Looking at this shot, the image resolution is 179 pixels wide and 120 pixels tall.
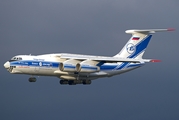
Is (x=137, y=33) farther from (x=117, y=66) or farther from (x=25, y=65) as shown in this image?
(x=25, y=65)

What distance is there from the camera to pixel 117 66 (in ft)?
119

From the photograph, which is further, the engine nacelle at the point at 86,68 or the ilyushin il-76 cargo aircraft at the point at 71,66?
the engine nacelle at the point at 86,68

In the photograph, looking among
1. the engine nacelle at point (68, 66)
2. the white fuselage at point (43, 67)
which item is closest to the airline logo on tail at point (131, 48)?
the white fuselage at point (43, 67)

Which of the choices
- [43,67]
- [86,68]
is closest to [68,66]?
[86,68]

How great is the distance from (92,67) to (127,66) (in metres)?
3.15

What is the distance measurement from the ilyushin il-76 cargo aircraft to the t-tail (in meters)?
0.75

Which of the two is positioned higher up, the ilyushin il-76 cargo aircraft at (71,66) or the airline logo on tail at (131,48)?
the airline logo on tail at (131,48)

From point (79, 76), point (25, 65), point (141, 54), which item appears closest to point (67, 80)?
point (79, 76)

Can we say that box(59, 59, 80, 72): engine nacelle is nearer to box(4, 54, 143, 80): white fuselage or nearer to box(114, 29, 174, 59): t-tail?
box(4, 54, 143, 80): white fuselage

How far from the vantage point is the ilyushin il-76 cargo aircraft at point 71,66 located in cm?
3359

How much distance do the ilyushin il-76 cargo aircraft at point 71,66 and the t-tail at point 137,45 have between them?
2.45 feet

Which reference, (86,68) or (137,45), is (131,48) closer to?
(137,45)

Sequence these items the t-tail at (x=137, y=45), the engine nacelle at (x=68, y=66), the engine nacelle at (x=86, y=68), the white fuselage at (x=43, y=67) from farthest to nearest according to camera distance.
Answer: the t-tail at (x=137, y=45), the engine nacelle at (x=86, y=68), the engine nacelle at (x=68, y=66), the white fuselage at (x=43, y=67)

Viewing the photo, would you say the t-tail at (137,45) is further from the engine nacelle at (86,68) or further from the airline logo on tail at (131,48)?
the engine nacelle at (86,68)
